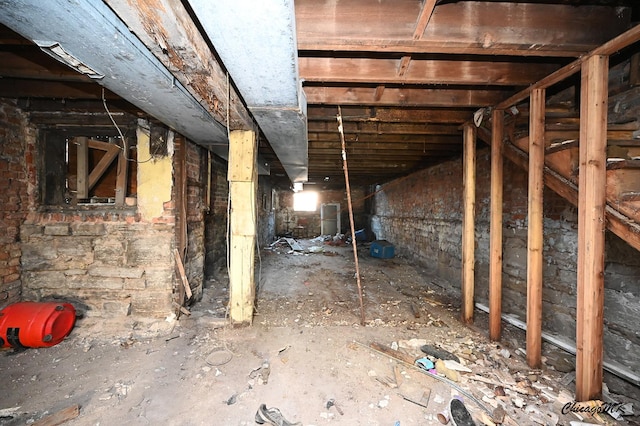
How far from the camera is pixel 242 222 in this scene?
2.85 meters

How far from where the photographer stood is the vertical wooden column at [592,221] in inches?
66.4

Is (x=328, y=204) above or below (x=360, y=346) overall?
above

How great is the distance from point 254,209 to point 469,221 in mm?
2608

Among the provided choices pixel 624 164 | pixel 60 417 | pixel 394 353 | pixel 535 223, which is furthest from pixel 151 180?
pixel 624 164

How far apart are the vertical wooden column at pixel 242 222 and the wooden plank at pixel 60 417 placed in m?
1.36

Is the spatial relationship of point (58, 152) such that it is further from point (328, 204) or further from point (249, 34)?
point (328, 204)

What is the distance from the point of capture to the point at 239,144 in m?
2.81

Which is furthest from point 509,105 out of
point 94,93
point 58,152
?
point 58,152

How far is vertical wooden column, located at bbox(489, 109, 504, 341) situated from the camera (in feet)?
8.57

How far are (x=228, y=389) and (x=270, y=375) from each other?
1.13ft

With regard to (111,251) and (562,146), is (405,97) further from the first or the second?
(111,251)

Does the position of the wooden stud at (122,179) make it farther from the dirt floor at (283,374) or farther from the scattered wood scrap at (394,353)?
the scattered wood scrap at (394,353)

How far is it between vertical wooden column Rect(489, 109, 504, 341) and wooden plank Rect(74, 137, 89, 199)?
4991 mm

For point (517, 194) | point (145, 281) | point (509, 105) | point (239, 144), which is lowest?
point (145, 281)
